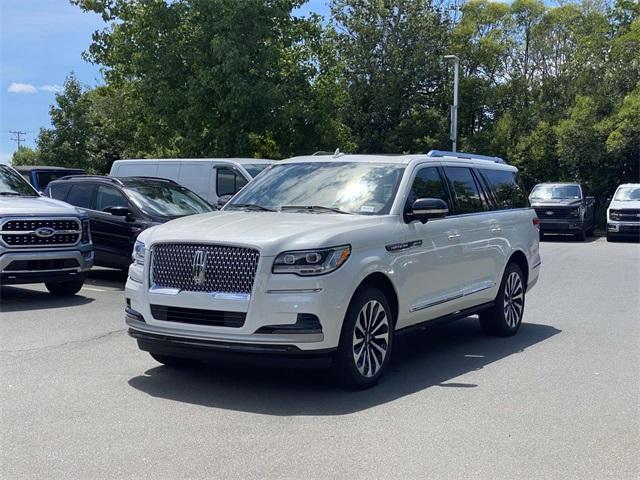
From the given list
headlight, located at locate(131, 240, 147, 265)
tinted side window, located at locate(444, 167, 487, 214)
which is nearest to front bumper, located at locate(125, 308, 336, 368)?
headlight, located at locate(131, 240, 147, 265)

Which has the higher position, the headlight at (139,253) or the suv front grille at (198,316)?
the headlight at (139,253)

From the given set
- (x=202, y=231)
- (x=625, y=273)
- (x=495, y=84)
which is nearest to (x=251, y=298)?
(x=202, y=231)

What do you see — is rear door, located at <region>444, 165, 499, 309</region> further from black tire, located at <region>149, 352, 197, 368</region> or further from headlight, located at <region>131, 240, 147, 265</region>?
headlight, located at <region>131, 240, 147, 265</region>

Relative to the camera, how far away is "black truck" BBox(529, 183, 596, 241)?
2578 cm

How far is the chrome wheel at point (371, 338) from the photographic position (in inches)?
253

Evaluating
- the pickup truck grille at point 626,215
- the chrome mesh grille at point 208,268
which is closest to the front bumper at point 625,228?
the pickup truck grille at point 626,215

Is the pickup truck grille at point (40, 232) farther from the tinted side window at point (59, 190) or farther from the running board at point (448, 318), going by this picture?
the running board at point (448, 318)

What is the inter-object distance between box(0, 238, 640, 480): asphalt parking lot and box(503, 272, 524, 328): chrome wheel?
219mm

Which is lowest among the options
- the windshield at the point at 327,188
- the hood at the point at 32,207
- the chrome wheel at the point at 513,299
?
the chrome wheel at the point at 513,299

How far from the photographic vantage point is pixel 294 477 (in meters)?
4.55

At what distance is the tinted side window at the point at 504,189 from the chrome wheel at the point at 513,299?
863 millimetres

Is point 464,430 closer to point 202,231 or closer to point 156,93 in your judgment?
point 202,231

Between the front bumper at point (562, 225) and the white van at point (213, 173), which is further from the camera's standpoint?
the front bumper at point (562, 225)

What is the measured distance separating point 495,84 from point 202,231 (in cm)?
3748
